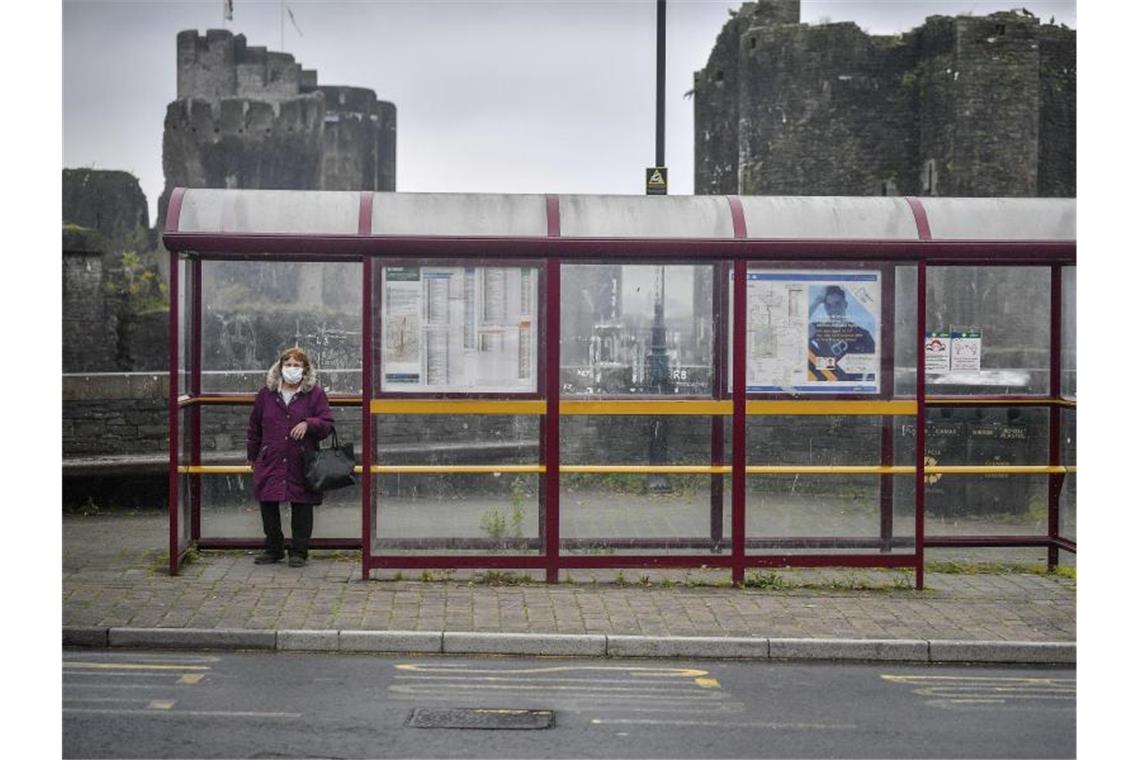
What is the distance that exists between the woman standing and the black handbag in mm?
91

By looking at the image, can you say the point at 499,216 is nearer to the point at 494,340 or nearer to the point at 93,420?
the point at 494,340

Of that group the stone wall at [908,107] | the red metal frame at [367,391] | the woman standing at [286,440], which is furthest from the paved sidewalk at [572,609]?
the stone wall at [908,107]

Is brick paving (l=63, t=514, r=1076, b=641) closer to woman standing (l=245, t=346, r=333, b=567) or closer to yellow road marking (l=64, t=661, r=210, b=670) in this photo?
woman standing (l=245, t=346, r=333, b=567)

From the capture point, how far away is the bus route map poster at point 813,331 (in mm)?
11516

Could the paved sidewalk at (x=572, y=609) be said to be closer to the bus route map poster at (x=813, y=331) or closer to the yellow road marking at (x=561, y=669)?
the yellow road marking at (x=561, y=669)

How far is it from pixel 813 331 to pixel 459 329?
2.66 m

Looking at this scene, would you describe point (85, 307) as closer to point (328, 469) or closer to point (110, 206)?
point (110, 206)

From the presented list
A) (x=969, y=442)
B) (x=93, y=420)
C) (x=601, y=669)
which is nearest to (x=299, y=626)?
(x=601, y=669)

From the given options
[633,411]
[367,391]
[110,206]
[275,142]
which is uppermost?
[275,142]

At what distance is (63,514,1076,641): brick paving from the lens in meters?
9.74

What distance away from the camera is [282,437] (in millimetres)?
11812

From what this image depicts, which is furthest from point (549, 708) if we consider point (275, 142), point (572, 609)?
point (275, 142)
